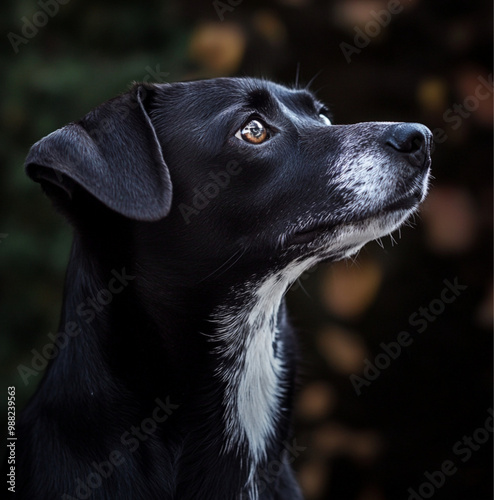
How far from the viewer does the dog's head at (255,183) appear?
2.53m

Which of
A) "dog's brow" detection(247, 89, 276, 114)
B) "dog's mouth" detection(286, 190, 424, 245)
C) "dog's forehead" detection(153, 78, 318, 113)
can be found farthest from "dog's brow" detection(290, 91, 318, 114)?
"dog's mouth" detection(286, 190, 424, 245)

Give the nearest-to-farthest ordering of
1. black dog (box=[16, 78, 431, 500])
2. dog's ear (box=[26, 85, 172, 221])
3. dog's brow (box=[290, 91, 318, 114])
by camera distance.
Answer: dog's ear (box=[26, 85, 172, 221])
black dog (box=[16, 78, 431, 500])
dog's brow (box=[290, 91, 318, 114])

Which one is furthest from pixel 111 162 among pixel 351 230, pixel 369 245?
pixel 369 245

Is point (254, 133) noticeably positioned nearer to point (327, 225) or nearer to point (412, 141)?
point (327, 225)

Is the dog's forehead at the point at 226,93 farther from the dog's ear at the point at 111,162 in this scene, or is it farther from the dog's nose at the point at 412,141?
the dog's nose at the point at 412,141

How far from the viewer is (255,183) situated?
2.57 m

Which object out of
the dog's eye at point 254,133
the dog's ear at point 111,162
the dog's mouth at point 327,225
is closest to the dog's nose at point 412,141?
the dog's mouth at point 327,225

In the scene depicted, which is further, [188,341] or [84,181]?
[188,341]

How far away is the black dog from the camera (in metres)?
2.46

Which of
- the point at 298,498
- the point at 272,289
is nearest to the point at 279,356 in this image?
the point at 272,289

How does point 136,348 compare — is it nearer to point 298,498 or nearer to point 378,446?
point 298,498

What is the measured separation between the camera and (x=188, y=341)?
261 centimetres

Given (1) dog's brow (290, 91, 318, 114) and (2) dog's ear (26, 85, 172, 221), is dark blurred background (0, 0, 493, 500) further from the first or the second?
(2) dog's ear (26, 85, 172, 221)

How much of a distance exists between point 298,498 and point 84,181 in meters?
1.51
